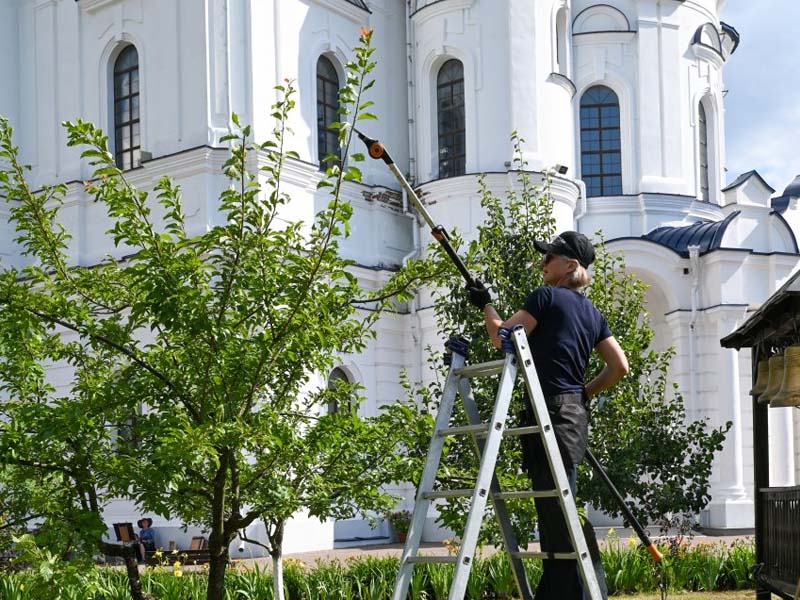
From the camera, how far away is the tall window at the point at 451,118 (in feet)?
82.0

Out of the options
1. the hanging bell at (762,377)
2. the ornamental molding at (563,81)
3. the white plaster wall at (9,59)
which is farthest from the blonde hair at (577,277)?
the white plaster wall at (9,59)

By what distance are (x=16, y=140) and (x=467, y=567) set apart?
21562 millimetres

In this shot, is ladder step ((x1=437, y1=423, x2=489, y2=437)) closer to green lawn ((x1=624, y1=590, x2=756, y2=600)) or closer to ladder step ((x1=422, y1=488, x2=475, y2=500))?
ladder step ((x1=422, y1=488, x2=475, y2=500))

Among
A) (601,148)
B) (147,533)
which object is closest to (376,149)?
(147,533)

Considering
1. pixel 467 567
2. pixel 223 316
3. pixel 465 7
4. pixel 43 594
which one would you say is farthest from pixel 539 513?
pixel 465 7

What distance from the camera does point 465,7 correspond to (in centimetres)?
2481

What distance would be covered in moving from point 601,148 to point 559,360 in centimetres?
2237

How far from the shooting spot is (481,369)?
5.86 metres

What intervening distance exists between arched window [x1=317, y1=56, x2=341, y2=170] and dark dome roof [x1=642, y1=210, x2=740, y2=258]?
7096 millimetres

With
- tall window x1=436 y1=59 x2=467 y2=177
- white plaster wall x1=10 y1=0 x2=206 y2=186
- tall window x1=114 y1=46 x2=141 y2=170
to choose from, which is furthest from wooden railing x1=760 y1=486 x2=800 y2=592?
tall window x1=114 y1=46 x2=141 y2=170

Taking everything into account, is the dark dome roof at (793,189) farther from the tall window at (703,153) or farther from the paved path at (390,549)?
the paved path at (390,549)

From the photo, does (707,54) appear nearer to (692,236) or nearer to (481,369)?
(692,236)

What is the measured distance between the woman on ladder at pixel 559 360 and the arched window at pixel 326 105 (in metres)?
17.9

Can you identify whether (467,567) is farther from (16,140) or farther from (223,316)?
(16,140)
